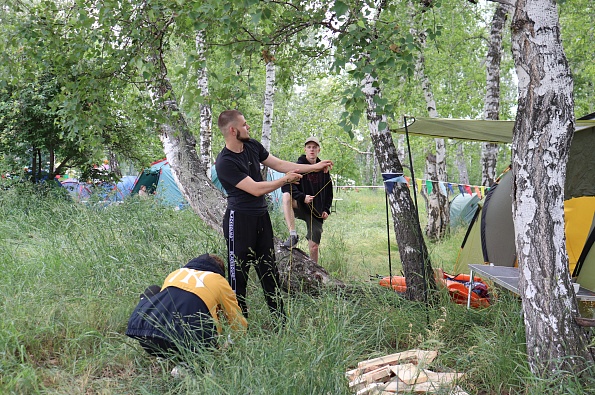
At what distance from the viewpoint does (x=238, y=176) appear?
4172 millimetres

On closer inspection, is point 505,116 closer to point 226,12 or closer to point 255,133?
point 255,133

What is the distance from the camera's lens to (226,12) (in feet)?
13.2

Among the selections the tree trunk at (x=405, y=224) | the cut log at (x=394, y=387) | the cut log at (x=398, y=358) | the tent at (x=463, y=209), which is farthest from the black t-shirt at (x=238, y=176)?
the tent at (x=463, y=209)

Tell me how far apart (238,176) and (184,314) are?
1.18 m

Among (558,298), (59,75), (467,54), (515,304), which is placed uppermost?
(467,54)

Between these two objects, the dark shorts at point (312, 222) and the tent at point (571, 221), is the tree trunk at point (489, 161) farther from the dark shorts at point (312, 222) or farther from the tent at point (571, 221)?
the dark shorts at point (312, 222)

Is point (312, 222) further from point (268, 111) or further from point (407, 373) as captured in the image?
point (268, 111)

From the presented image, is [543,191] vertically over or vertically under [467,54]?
under

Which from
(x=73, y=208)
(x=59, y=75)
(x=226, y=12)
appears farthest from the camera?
(x=73, y=208)

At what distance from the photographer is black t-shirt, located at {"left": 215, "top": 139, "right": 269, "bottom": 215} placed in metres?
4.18

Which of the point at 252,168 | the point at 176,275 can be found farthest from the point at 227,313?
the point at 252,168

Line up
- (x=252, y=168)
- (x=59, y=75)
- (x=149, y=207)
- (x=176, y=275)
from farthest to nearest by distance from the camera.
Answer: (x=149, y=207)
(x=59, y=75)
(x=252, y=168)
(x=176, y=275)

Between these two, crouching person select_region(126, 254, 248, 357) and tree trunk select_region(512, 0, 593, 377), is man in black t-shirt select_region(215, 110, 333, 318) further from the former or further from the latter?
tree trunk select_region(512, 0, 593, 377)

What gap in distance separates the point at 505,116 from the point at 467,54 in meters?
2.17
